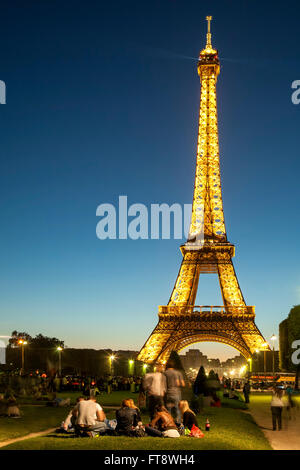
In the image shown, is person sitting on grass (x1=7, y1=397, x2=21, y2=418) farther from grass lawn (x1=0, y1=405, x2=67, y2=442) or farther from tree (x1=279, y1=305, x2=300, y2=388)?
tree (x1=279, y1=305, x2=300, y2=388)

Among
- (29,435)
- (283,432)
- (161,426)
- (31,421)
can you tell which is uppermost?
(161,426)

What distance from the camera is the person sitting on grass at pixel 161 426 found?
14820 mm

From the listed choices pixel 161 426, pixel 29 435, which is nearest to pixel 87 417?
pixel 161 426

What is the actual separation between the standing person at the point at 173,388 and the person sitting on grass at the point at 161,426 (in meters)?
1.56

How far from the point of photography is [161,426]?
15.1m

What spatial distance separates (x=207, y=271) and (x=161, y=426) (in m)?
58.9

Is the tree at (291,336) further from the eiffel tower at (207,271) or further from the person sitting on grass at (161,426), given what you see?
the person sitting on grass at (161,426)

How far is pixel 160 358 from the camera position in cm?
6162

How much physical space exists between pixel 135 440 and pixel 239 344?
53.1 m

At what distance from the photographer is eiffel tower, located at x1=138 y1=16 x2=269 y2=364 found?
206 feet

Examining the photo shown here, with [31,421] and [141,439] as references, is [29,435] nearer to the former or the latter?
[31,421]

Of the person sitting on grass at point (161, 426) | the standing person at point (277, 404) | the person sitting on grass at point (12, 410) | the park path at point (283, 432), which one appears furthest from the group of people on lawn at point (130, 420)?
the standing person at point (277, 404)

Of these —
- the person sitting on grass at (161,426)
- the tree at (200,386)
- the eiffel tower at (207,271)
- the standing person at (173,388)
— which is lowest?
the tree at (200,386)
